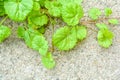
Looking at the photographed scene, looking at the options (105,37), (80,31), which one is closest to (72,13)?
(80,31)

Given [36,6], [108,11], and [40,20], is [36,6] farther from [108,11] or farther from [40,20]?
[108,11]

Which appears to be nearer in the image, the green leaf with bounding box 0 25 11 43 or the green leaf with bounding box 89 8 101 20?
the green leaf with bounding box 0 25 11 43

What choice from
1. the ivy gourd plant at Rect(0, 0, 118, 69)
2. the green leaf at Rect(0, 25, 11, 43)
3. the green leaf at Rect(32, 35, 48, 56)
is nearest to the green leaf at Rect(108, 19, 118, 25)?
the ivy gourd plant at Rect(0, 0, 118, 69)

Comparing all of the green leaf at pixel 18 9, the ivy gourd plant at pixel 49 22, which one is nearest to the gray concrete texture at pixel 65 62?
the ivy gourd plant at pixel 49 22

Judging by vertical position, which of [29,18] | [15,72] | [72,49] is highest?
[29,18]

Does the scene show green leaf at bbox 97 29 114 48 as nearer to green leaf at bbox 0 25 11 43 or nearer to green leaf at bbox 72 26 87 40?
green leaf at bbox 72 26 87 40

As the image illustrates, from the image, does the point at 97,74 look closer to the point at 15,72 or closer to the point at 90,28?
the point at 90,28

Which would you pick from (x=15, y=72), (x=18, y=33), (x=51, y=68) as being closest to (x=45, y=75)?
(x=51, y=68)
